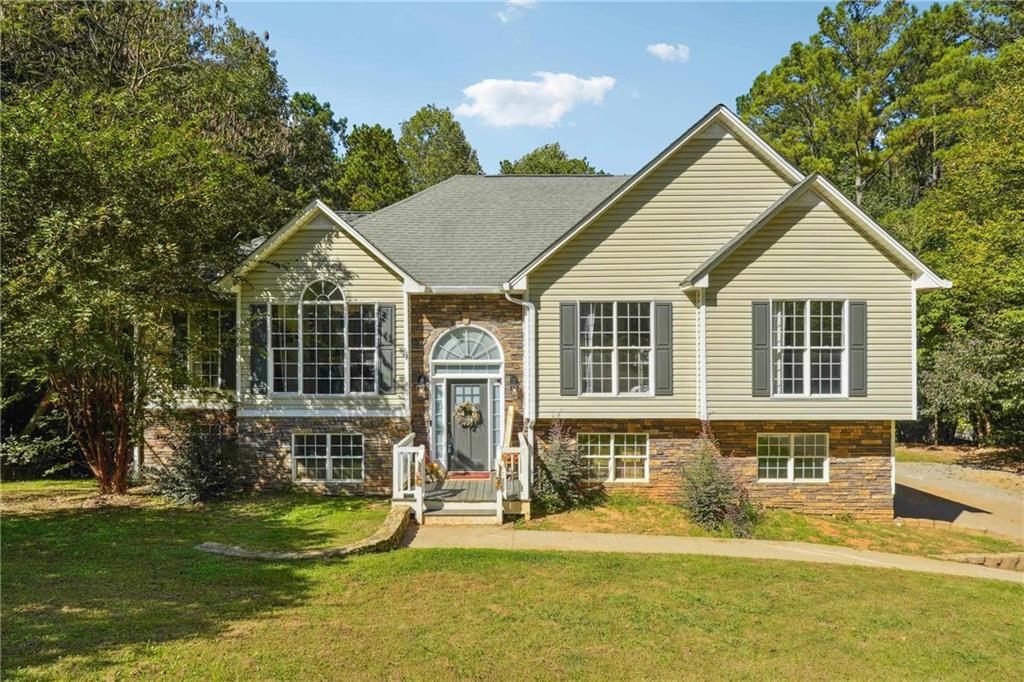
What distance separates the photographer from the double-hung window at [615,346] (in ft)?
38.8

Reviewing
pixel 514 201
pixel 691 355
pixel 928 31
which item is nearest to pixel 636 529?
pixel 691 355

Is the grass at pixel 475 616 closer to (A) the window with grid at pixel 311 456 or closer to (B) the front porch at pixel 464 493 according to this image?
(B) the front porch at pixel 464 493

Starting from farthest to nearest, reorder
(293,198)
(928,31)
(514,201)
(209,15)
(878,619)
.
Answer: (928,31), (293,198), (209,15), (514,201), (878,619)

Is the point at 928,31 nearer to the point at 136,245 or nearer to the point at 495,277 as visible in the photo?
the point at 495,277

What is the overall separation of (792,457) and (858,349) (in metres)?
2.72

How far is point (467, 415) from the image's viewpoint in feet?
41.0

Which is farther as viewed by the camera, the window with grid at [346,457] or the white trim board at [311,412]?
the window with grid at [346,457]

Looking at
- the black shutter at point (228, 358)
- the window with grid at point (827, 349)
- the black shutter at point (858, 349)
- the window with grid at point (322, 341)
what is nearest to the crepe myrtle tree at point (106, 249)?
the black shutter at point (228, 358)

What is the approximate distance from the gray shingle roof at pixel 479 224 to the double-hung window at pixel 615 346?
226 centimetres

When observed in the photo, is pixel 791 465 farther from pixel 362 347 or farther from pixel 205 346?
pixel 205 346

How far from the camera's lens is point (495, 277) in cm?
1234

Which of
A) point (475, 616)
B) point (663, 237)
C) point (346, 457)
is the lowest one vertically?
point (475, 616)

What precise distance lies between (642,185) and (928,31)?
27.9 metres

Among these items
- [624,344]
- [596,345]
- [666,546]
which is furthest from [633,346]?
[666,546]
